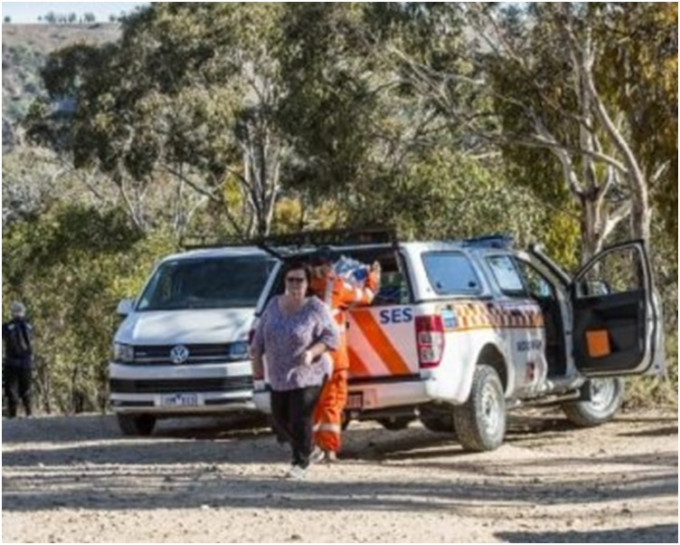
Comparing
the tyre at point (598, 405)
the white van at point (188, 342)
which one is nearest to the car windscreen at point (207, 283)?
the white van at point (188, 342)

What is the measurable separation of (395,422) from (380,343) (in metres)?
2.01

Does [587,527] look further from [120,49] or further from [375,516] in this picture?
[120,49]

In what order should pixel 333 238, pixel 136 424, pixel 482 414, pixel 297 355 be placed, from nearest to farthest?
pixel 297 355, pixel 482 414, pixel 333 238, pixel 136 424

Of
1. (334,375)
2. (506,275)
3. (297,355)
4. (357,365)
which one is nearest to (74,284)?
(506,275)

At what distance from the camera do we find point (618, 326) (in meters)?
15.8

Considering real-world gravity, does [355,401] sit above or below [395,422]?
above

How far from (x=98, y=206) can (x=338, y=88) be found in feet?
64.0

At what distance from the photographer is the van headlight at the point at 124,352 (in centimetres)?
1662

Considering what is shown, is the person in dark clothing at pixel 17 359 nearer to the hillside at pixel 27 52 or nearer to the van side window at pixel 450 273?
the van side window at pixel 450 273

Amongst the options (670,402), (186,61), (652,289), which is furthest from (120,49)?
(652,289)

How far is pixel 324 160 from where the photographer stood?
29031mm

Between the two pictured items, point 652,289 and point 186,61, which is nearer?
point 652,289

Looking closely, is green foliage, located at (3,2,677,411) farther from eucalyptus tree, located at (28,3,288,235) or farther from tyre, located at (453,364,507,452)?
tyre, located at (453,364,507,452)

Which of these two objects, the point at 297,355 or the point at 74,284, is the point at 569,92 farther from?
the point at 74,284
